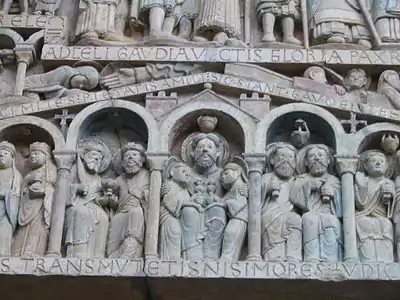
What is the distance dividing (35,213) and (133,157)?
841mm

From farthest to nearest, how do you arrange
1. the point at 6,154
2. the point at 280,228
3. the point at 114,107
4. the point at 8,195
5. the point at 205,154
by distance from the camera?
the point at 114,107 < the point at 6,154 < the point at 205,154 < the point at 8,195 < the point at 280,228

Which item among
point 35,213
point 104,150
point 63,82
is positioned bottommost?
point 35,213

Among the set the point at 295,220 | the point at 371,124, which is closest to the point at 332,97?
the point at 371,124

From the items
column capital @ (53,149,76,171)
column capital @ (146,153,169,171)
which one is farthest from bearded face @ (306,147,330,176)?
column capital @ (53,149,76,171)

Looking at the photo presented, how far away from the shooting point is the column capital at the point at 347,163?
8023 mm

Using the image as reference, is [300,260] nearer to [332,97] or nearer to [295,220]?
[295,220]

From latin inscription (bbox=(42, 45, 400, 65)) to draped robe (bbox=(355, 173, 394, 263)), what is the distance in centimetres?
108

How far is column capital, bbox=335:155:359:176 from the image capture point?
8.02 meters

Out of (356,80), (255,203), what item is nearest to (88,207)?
(255,203)

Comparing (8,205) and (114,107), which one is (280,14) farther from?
(8,205)

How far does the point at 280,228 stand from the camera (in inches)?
306

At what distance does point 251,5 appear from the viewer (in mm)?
9172

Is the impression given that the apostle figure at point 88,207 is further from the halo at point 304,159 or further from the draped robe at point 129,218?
the halo at point 304,159

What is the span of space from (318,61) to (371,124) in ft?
2.38
